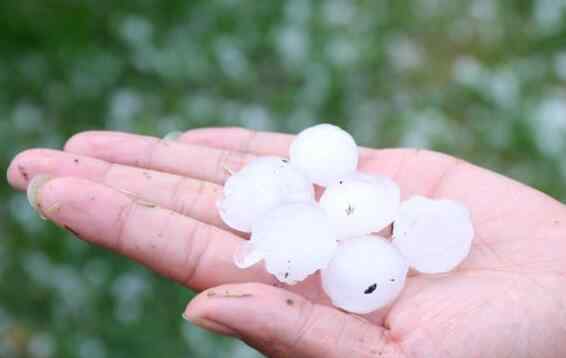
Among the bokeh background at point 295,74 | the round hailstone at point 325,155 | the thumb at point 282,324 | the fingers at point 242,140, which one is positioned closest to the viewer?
the thumb at point 282,324

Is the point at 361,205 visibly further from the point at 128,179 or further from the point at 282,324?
the point at 128,179

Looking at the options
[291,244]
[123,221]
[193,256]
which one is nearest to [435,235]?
[291,244]

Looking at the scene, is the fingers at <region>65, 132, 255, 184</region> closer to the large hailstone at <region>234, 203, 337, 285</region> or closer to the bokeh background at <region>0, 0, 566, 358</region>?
the large hailstone at <region>234, 203, 337, 285</region>

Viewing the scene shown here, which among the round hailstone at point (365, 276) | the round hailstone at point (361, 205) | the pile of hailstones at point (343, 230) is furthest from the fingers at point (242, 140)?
the round hailstone at point (365, 276)

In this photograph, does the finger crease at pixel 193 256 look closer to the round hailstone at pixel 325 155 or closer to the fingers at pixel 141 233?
the fingers at pixel 141 233

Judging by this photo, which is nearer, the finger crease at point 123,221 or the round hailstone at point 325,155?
the finger crease at point 123,221

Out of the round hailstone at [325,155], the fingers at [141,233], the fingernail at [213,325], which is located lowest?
the fingernail at [213,325]

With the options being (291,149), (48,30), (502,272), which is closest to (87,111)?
(48,30)
